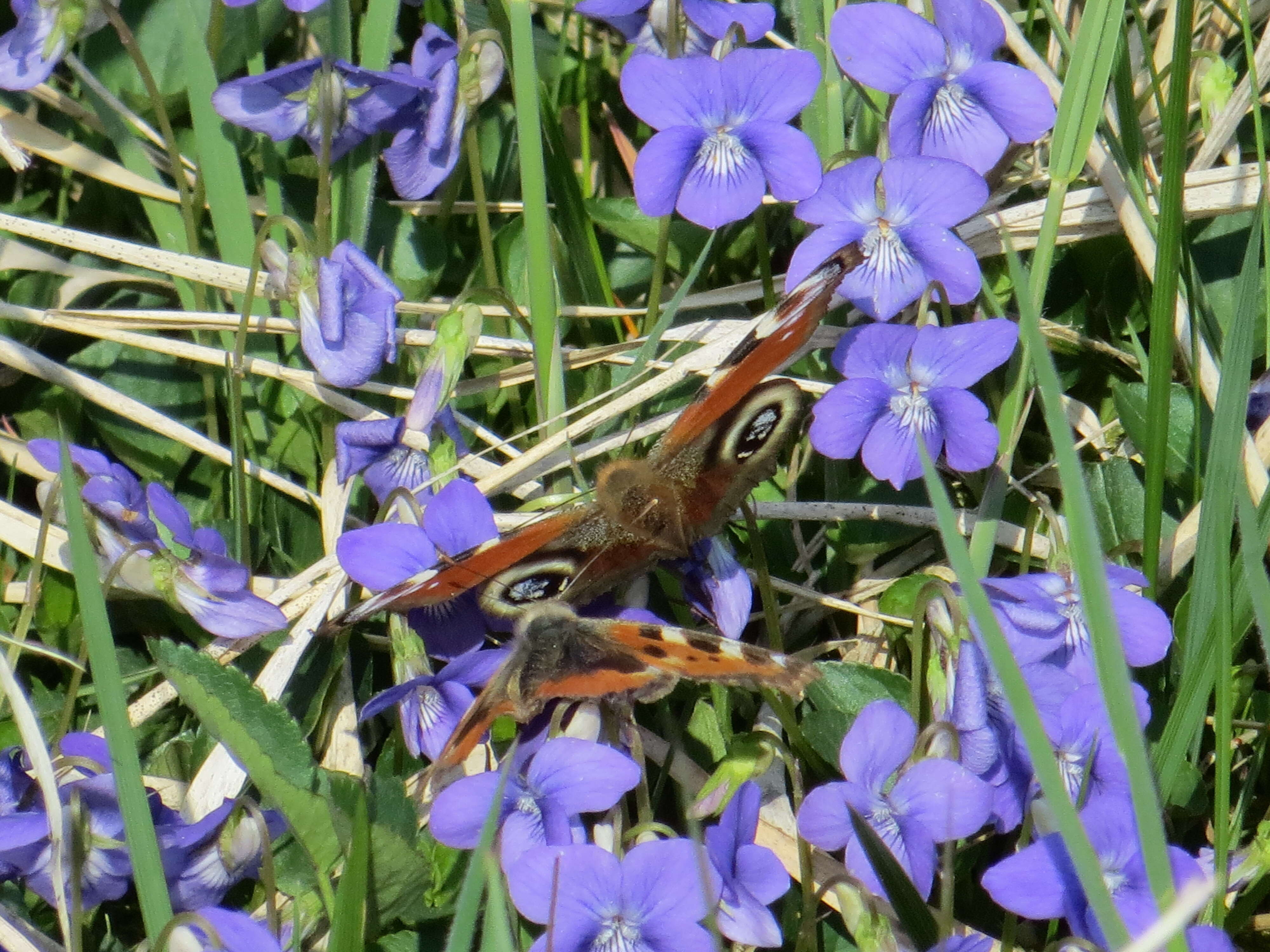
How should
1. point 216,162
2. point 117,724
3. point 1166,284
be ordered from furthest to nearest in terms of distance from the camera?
point 216,162, point 1166,284, point 117,724

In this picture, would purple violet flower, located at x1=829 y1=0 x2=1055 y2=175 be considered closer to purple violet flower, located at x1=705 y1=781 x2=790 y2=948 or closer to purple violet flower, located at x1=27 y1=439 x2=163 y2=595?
purple violet flower, located at x1=705 y1=781 x2=790 y2=948

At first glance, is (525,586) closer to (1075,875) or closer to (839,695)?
(839,695)

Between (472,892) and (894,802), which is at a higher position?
(472,892)

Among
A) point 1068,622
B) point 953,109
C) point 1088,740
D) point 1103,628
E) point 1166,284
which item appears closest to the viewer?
point 1103,628

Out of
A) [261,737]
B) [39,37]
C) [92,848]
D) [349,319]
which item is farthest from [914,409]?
[39,37]

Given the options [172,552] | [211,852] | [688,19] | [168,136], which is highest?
[688,19]

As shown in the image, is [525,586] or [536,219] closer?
[525,586]

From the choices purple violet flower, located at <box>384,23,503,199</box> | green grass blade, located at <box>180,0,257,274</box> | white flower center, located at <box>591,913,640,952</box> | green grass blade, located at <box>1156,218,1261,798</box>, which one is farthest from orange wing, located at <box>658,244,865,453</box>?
green grass blade, located at <box>180,0,257,274</box>
